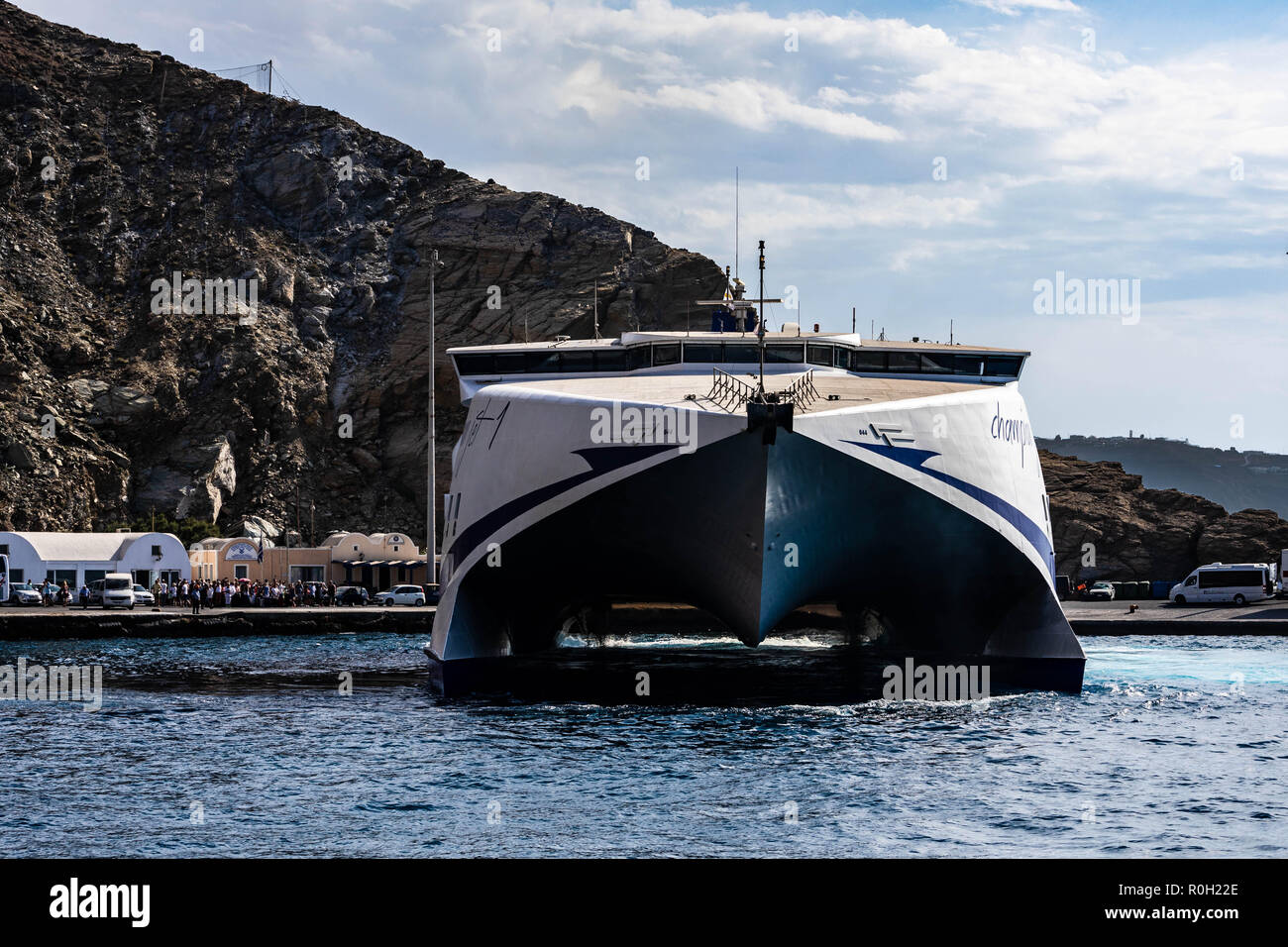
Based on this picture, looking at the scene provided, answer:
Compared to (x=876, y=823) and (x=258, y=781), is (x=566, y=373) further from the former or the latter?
(x=876, y=823)

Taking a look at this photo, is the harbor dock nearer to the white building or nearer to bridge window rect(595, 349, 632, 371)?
the white building

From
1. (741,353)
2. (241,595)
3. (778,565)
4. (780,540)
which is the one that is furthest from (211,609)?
(780,540)

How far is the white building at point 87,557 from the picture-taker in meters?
61.8

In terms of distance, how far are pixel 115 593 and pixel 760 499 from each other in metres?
41.1

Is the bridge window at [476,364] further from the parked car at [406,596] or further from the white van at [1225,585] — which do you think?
the white van at [1225,585]

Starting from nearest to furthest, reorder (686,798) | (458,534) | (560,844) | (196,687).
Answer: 1. (560,844)
2. (686,798)
3. (458,534)
4. (196,687)

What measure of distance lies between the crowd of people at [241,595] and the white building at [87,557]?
140 cm

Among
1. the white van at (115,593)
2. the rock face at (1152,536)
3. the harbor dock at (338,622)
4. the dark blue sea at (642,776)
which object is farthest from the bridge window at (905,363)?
the rock face at (1152,536)

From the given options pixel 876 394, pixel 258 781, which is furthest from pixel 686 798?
pixel 876 394

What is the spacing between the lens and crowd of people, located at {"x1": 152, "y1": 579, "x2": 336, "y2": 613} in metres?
57.7

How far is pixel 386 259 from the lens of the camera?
104m

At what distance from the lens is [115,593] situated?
54.3 metres

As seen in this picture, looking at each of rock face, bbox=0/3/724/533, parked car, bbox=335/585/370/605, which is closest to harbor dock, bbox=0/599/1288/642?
parked car, bbox=335/585/370/605

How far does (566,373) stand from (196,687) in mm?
12147
